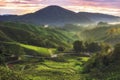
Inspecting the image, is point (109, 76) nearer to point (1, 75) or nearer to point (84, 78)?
point (84, 78)

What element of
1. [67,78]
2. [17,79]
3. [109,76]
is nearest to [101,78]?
[109,76]

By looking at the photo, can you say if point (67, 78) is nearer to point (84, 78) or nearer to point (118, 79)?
point (84, 78)

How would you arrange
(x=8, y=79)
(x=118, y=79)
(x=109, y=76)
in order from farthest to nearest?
(x=109, y=76) → (x=118, y=79) → (x=8, y=79)

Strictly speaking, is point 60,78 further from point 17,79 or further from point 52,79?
point 17,79

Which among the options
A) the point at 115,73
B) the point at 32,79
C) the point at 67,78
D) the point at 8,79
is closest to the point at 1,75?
the point at 8,79

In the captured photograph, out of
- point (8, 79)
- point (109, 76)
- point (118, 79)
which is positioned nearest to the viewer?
point (8, 79)

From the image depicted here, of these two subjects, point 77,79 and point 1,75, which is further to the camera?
point 77,79

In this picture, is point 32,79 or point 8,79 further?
point 32,79

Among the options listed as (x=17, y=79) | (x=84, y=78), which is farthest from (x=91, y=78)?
(x=17, y=79)
